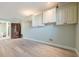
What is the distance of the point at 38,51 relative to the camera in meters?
3.17

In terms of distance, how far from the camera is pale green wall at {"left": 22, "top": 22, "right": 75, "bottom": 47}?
340 cm

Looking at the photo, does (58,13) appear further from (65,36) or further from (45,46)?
(45,46)

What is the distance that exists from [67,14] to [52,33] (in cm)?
74

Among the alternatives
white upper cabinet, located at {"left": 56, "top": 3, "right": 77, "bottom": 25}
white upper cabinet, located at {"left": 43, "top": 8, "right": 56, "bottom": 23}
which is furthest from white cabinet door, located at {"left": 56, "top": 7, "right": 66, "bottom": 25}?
white upper cabinet, located at {"left": 43, "top": 8, "right": 56, "bottom": 23}

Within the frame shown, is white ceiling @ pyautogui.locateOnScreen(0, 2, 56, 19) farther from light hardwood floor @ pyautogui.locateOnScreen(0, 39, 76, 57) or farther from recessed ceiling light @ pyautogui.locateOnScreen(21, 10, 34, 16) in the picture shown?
light hardwood floor @ pyautogui.locateOnScreen(0, 39, 76, 57)

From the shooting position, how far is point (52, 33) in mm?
3615

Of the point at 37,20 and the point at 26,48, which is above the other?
A: the point at 37,20

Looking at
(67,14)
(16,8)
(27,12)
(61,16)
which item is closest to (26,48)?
(27,12)

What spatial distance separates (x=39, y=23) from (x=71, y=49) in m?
1.22

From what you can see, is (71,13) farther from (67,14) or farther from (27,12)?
(27,12)

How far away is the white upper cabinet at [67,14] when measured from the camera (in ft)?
10.5

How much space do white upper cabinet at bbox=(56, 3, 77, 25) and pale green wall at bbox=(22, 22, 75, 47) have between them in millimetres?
180

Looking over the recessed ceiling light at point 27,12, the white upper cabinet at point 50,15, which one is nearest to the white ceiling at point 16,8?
the recessed ceiling light at point 27,12

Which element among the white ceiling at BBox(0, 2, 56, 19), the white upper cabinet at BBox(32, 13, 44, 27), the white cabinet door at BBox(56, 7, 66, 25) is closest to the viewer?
the white ceiling at BBox(0, 2, 56, 19)
